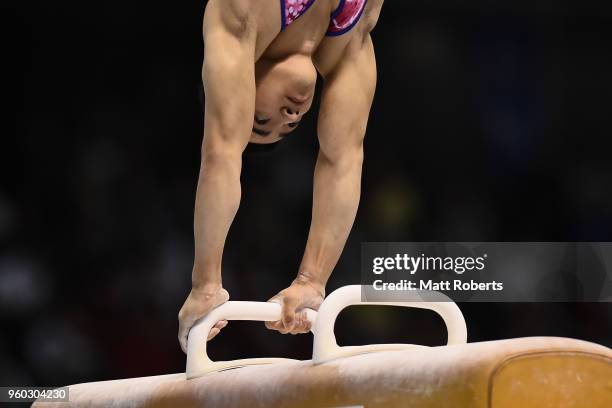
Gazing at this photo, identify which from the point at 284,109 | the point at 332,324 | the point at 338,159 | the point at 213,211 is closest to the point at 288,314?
the point at 213,211

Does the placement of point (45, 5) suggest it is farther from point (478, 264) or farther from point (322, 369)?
point (322, 369)

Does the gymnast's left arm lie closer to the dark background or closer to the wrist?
the wrist

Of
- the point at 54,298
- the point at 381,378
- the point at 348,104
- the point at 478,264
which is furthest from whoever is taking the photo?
the point at 54,298

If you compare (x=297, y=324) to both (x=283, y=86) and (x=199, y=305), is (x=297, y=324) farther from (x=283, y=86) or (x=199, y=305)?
(x=283, y=86)

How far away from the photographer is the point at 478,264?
3.83 m

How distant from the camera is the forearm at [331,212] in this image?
3.06m

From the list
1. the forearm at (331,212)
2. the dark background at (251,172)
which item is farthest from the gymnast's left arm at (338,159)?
the dark background at (251,172)

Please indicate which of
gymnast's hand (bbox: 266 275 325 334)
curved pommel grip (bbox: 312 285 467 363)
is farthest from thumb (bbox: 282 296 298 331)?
curved pommel grip (bbox: 312 285 467 363)

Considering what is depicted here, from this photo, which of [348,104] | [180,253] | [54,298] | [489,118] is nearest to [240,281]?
[180,253]

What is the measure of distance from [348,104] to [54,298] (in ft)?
8.46

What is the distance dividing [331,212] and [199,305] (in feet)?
2.02

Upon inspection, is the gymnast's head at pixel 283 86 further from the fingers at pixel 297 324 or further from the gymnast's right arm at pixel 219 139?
the fingers at pixel 297 324

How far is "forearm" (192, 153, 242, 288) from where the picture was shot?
8.98 ft

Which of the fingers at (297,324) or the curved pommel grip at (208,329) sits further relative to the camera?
the fingers at (297,324)
